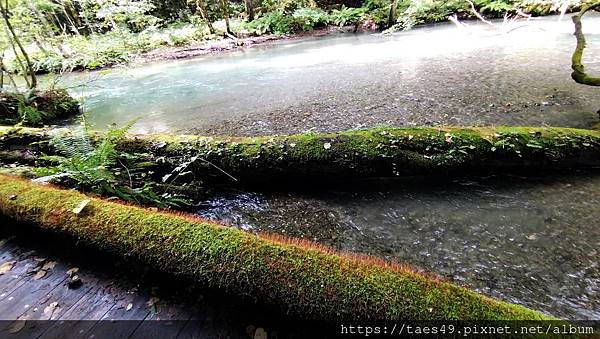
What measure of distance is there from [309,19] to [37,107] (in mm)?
15915

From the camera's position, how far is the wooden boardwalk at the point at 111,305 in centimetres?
204

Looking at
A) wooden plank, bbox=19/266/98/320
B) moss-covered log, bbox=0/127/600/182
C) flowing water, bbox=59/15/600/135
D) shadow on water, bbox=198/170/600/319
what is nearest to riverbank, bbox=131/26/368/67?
flowing water, bbox=59/15/600/135

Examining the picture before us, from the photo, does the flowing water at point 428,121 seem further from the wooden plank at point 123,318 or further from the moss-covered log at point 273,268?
the wooden plank at point 123,318

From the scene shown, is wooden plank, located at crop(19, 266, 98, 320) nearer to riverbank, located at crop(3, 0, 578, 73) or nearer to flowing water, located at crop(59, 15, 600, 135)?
flowing water, located at crop(59, 15, 600, 135)

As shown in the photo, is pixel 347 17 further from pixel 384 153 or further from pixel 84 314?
pixel 84 314

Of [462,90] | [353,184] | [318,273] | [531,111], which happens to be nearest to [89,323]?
[318,273]

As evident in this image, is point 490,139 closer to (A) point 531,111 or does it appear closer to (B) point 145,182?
(A) point 531,111

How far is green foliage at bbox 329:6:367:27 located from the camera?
19797mm

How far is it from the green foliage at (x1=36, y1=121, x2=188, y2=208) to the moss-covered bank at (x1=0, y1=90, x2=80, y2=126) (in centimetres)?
438

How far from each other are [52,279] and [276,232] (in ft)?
6.35

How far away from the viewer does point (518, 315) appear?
1.60 metres

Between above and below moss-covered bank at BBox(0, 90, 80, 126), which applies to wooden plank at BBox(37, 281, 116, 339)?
below

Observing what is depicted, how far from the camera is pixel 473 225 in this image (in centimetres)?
326

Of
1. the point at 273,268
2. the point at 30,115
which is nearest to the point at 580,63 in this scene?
the point at 273,268
